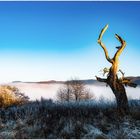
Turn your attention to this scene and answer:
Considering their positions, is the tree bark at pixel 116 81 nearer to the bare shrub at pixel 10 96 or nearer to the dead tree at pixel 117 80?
the dead tree at pixel 117 80

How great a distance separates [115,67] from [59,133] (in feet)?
12.7

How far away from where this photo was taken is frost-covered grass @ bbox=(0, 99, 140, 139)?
36.4ft

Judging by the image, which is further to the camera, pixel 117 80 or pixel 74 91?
pixel 74 91

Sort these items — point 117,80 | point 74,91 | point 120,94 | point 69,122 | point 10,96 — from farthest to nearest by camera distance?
point 74,91, point 10,96, point 117,80, point 120,94, point 69,122

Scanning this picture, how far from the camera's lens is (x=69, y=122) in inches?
471

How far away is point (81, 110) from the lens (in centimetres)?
1363

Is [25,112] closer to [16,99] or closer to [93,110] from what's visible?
[93,110]

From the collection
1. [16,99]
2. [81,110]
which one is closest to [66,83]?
[16,99]

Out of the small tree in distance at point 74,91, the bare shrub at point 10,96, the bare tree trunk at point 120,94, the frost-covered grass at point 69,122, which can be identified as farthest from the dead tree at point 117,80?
the small tree in distance at point 74,91

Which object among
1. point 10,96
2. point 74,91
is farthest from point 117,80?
point 74,91

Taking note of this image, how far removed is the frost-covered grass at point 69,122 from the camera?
1110 cm

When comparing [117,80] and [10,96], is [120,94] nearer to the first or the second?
[117,80]

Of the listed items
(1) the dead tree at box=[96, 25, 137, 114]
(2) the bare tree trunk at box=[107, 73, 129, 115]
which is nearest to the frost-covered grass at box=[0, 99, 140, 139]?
(2) the bare tree trunk at box=[107, 73, 129, 115]

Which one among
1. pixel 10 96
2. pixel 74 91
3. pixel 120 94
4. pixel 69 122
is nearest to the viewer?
pixel 69 122
